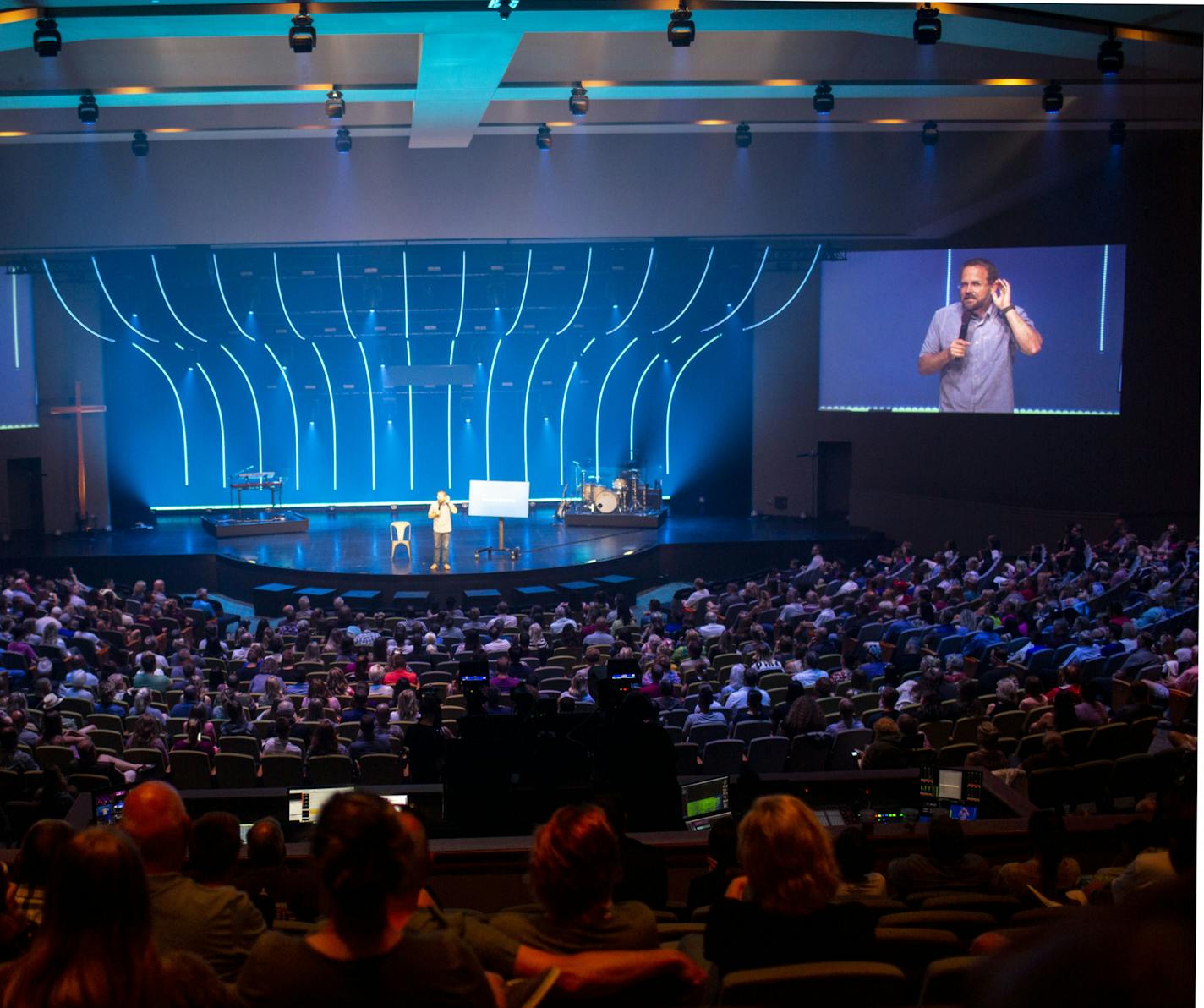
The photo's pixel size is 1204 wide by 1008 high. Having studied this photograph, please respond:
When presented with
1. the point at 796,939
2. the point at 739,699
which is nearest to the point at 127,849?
the point at 796,939

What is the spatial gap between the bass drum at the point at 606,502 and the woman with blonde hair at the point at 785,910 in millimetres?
16383

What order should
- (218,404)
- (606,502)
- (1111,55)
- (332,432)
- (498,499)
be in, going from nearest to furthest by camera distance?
1. (1111,55)
2. (498,499)
3. (606,502)
4. (218,404)
5. (332,432)

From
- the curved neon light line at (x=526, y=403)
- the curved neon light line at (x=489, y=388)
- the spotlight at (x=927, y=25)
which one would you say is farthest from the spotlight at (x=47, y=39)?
the curved neon light line at (x=526, y=403)

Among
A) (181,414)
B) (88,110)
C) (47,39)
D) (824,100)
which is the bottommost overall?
(181,414)

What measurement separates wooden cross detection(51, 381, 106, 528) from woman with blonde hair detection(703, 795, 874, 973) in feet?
61.2

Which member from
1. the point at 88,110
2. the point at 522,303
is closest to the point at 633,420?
the point at 522,303

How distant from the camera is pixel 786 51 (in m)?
13.6

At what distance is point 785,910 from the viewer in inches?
103

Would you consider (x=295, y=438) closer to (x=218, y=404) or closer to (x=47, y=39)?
(x=218, y=404)

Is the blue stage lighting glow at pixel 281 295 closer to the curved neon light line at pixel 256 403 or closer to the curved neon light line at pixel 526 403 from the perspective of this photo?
the curved neon light line at pixel 256 403

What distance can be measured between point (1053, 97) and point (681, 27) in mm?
5456

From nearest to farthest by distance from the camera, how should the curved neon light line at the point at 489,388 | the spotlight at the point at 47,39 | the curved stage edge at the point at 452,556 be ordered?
the spotlight at the point at 47,39
the curved stage edge at the point at 452,556
the curved neon light line at the point at 489,388

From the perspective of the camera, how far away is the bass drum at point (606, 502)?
19094 mm

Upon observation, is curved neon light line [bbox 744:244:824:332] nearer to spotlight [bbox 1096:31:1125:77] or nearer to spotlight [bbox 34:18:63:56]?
spotlight [bbox 1096:31:1125:77]
